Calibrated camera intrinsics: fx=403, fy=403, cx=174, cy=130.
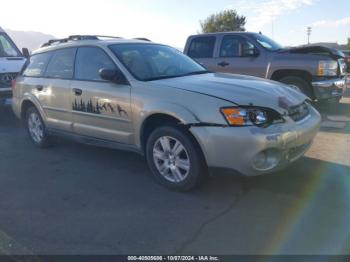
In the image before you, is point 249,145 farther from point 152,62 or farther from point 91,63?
point 91,63

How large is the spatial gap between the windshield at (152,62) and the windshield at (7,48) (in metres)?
5.82

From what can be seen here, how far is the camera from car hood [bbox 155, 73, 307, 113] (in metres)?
3.98

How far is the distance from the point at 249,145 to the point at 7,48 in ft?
27.1

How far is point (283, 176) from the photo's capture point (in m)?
4.61

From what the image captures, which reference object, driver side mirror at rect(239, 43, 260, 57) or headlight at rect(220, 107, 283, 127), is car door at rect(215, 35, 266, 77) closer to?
driver side mirror at rect(239, 43, 260, 57)

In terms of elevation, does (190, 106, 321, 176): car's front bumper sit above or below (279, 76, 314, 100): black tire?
above

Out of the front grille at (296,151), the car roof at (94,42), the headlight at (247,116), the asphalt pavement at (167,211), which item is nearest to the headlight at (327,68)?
the asphalt pavement at (167,211)

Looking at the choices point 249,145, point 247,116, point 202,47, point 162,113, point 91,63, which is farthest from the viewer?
point 202,47

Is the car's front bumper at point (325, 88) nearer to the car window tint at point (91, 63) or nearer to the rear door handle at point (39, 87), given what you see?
the car window tint at point (91, 63)

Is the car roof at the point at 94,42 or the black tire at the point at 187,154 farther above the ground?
the car roof at the point at 94,42

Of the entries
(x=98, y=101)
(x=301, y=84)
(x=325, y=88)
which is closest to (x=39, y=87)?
(x=98, y=101)

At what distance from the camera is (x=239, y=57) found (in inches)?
365

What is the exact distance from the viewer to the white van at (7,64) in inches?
355

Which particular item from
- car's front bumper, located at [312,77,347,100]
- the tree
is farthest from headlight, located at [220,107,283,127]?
the tree
